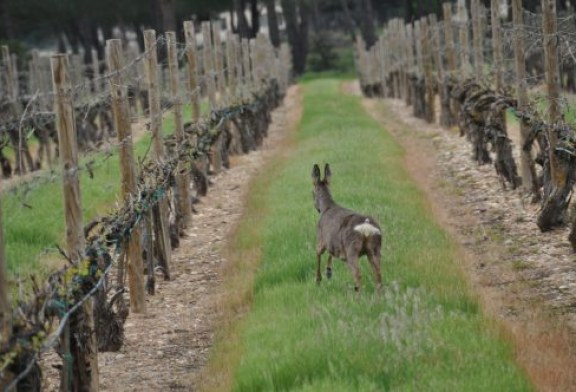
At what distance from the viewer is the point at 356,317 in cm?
938

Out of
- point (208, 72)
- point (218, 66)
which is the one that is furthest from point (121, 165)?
point (218, 66)

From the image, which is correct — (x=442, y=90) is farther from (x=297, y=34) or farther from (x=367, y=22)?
(x=297, y=34)

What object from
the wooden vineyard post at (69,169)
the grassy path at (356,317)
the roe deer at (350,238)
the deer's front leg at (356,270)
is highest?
the wooden vineyard post at (69,169)

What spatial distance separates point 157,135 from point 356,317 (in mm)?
5703

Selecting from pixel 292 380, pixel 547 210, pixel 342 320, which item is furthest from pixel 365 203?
pixel 292 380

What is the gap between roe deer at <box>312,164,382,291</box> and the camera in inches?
407

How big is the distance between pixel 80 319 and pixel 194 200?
10.9 meters

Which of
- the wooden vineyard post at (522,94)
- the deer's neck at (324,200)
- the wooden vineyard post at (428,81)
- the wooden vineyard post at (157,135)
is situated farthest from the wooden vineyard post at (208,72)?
the wooden vineyard post at (428,81)

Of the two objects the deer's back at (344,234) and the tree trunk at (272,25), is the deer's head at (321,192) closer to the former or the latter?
the deer's back at (344,234)

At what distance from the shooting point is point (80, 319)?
8.54 meters

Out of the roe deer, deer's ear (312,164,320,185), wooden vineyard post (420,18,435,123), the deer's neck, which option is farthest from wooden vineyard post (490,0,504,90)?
wooden vineyard post (420,18,435,123)

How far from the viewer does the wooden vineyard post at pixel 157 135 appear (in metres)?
13.8

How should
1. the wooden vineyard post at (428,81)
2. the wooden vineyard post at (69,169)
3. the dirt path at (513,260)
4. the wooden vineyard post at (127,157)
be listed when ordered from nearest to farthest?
the wooden vineyard post at (69,169) → the dirt path at (513,260) → the wooden vineyard post at (127,157) → the wooden vineyard post at (428,81)

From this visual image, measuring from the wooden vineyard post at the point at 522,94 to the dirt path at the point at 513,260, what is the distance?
29 centimetres
